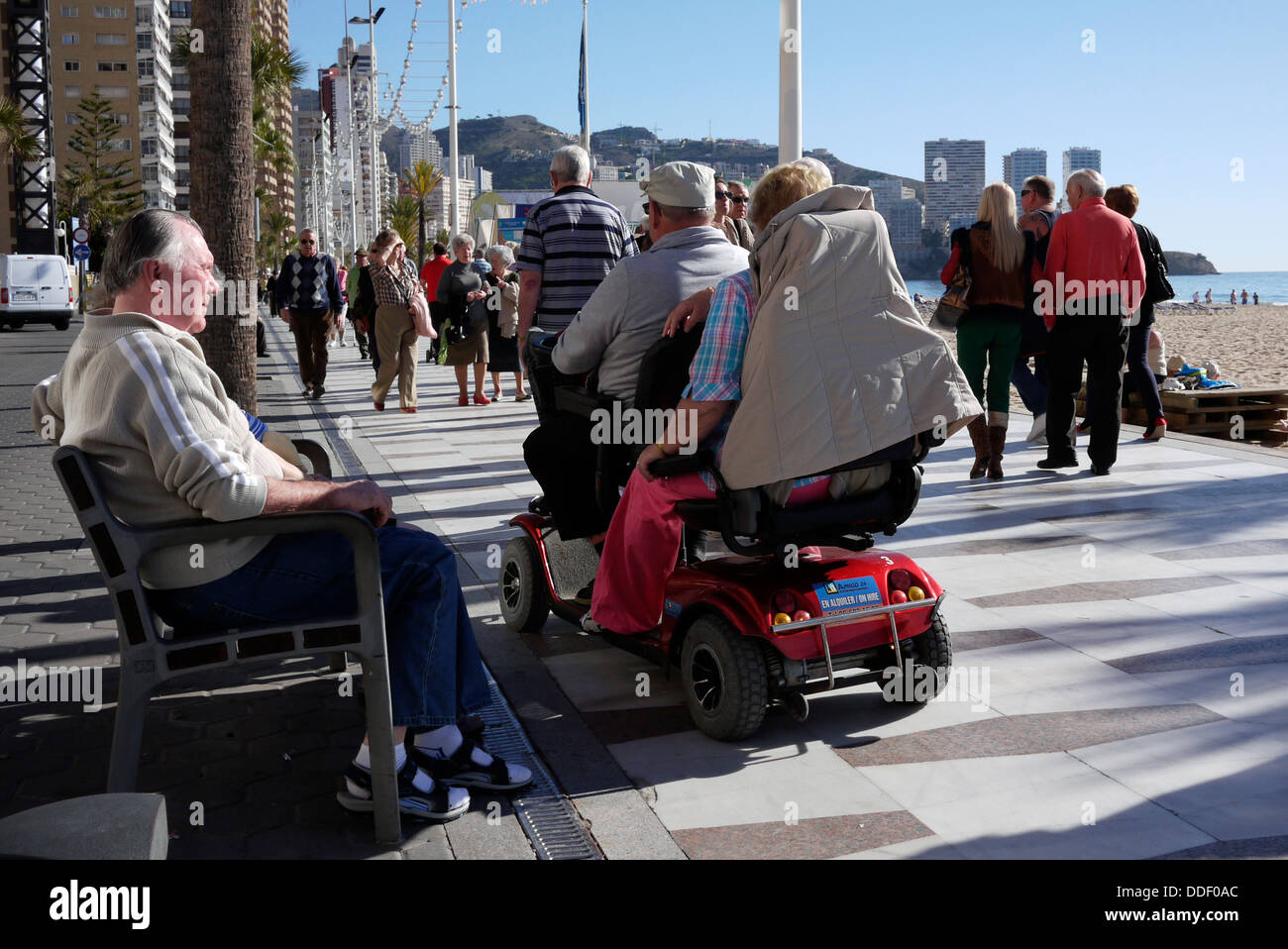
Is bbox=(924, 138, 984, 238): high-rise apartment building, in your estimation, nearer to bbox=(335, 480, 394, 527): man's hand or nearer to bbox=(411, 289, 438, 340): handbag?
bbox=(411, 289, 438, 340): handbag

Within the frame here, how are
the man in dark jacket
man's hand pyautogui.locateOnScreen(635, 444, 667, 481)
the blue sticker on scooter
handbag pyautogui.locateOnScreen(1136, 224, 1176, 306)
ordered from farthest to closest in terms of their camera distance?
the man in dark jacket < handbag pyautogui.locateOnScreen(1136, 224, 1176, 306) < man's hand pyautogui.locateOnScreen(635, 444, 667, 481) < the blue sticker on scooter

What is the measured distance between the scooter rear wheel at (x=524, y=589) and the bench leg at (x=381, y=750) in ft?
6.16

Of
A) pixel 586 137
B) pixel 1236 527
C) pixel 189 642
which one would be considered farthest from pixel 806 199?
pixel 586 137

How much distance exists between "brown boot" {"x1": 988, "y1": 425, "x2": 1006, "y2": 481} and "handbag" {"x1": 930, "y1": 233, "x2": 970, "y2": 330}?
0.75 metres

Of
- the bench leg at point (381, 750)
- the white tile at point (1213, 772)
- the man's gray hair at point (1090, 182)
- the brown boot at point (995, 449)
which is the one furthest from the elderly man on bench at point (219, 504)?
the man's gray hair at point (1090, 182)

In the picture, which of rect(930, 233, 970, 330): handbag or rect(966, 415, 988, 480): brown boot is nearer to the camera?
rect(930, 233, 970, 330): handbag

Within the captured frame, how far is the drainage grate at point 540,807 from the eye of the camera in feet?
10.8

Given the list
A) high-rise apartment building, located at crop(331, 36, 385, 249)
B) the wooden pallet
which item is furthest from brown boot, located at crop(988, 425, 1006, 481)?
high-rise apartment building, located at crop(331, 36, 385, 249)

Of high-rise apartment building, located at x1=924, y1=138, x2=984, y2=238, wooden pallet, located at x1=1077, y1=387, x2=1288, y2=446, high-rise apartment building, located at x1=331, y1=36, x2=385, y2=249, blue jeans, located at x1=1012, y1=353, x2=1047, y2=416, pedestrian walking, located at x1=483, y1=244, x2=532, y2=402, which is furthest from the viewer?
high-rise apartment building, located at x1=924, y1=138, x2=984, y2=238

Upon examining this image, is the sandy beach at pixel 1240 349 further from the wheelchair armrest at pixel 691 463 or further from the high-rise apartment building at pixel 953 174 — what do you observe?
the high-rise apartment building at pixel 953 174

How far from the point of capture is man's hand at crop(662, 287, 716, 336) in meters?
4.31

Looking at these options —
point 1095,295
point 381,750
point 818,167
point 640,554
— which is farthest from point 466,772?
point 1095,295

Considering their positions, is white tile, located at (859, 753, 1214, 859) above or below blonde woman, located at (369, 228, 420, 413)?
below
